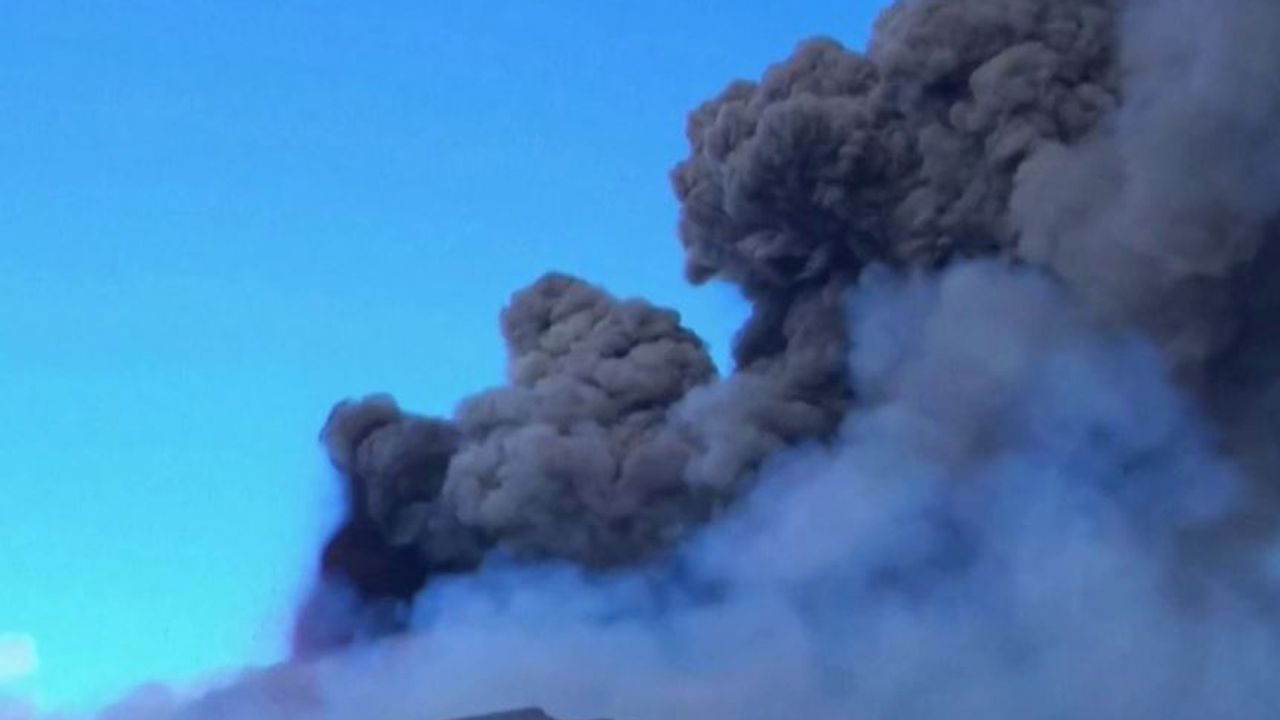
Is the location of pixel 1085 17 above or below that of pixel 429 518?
above

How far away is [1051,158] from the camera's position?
1804 inches

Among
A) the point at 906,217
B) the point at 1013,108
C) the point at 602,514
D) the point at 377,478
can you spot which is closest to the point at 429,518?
the point at 377,478

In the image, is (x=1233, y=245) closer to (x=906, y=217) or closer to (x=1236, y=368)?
(x=1236, y=368)

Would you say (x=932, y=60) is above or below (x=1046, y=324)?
above

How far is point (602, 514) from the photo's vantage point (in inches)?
2003

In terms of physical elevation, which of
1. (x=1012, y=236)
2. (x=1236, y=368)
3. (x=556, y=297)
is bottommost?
(x=1236, y=368)

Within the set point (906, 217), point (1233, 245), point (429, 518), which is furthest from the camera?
point (429, 518)

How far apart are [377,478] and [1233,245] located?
21.3 meters

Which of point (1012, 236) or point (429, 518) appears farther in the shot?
point (429, 518)

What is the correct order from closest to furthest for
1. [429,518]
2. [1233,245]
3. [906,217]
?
[1233,245] → [906,217] → [429,518]

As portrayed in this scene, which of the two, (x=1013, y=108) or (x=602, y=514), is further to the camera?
(x=602, y=514)

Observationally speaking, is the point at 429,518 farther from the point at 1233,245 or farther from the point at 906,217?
the point at 1233,245

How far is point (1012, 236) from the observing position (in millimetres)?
47000

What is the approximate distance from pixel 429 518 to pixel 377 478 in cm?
185
